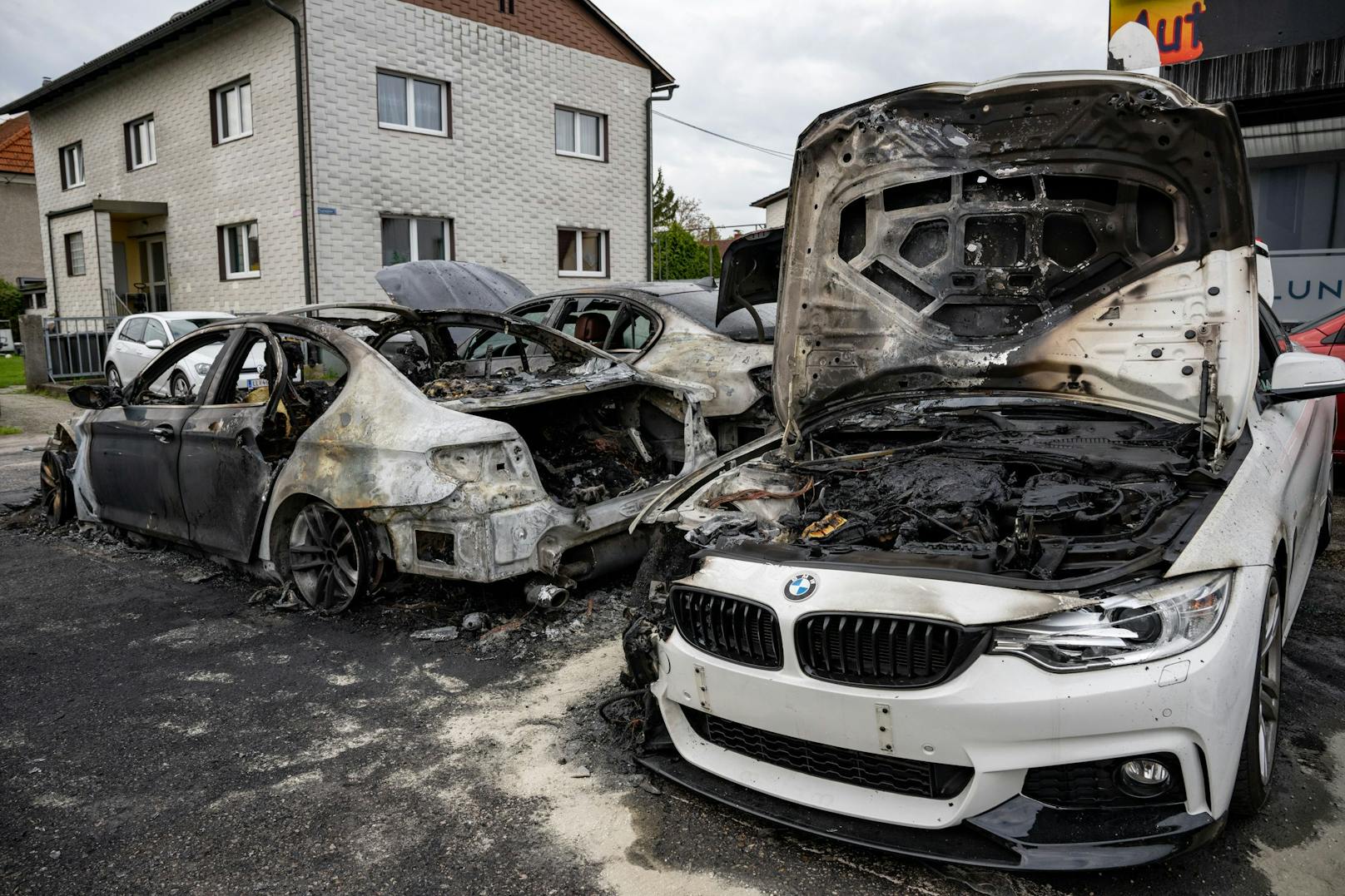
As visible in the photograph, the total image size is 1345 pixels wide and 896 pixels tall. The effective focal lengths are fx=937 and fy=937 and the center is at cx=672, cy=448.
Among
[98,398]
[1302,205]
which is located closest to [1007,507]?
[98,398]

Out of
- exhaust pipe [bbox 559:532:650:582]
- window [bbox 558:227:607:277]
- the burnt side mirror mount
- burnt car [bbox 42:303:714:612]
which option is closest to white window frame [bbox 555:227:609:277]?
window [bbox 558:227:607:277]

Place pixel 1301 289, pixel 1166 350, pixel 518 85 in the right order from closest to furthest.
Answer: pixel 1166 350 → pixel 1301 289 → pixel 518 85

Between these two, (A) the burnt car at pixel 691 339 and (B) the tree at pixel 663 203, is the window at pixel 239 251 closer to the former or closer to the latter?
(A) the burnt car at pixel 691 339

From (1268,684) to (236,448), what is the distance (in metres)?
4.61

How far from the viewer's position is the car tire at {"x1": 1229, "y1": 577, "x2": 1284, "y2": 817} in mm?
2488

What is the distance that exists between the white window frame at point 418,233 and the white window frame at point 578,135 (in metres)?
2.96

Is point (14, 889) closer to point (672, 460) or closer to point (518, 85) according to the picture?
point (672, 460)

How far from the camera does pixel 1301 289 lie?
453 inches

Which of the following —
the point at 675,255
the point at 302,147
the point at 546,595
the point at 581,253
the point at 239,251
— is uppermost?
the point at 302,147

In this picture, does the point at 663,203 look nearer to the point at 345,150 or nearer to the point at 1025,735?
the point at 345,150

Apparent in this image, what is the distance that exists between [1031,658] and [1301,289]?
38.6ft

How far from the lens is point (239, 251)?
1772 centimetres

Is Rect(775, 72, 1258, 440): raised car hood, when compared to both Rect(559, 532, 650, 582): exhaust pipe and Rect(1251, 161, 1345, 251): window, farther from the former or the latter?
Rect(1251, 161, 1345, 251): window

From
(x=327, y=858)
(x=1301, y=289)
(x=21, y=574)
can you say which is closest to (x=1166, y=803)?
(x=327, y=858)
